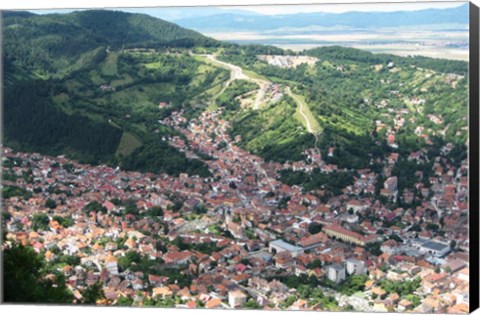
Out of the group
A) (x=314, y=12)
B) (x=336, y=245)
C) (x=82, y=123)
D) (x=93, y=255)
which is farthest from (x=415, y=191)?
(x=82, y=123)

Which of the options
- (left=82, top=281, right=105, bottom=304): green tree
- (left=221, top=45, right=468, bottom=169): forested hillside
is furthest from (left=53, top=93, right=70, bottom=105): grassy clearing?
(left=82, top=281, right=105, bottom=304): green tree

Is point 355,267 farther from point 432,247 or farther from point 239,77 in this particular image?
point 239,77

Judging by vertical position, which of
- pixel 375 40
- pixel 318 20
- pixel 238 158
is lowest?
pixel 238 158

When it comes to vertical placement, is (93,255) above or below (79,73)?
→ below

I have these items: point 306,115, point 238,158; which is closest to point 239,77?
point 306,115

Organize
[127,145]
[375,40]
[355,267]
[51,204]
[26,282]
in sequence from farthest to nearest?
1. [127,145]
2. [51,204]
3. [375,40]
4. [355,267]
5. [26,282]

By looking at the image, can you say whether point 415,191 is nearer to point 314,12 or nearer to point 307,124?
point 307,124

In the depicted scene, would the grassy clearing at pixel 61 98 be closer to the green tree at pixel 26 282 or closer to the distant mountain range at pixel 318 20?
the distant mountain range at pixel 318 20
